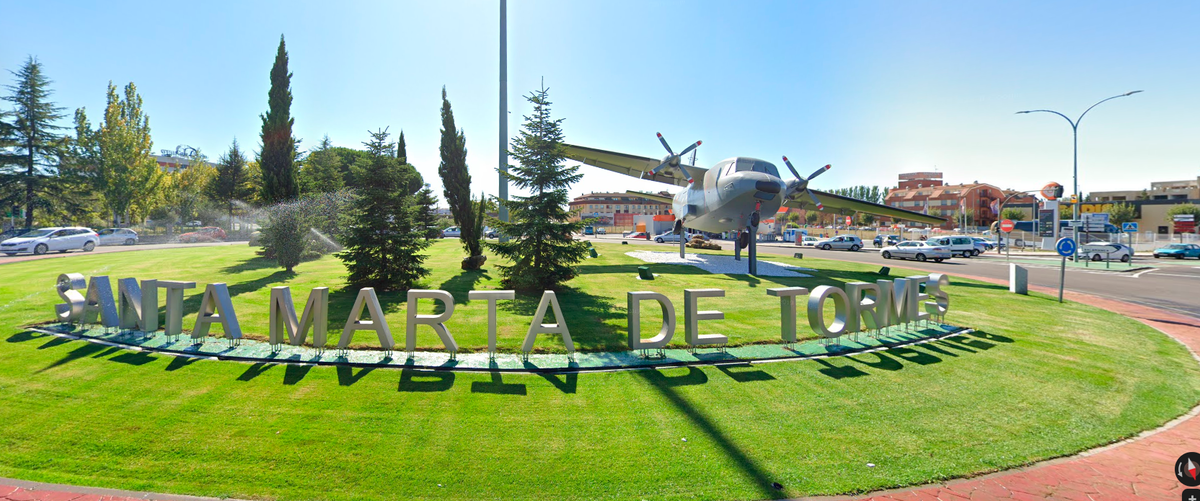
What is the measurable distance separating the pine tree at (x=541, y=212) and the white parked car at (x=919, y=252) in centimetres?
3087

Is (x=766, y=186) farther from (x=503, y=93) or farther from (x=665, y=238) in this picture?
(x=665, y=238)

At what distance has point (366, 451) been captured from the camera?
4.66 meters

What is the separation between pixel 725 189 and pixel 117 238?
1782 inches

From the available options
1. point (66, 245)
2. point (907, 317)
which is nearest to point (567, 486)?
point (907, 317)

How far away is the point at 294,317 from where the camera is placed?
7609 millimetres

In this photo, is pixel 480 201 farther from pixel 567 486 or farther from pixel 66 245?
pixel 66 245

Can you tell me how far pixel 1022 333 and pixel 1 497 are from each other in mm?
15644

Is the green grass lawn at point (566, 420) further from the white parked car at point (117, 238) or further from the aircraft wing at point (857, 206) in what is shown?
the white parked car at point (117, 238)

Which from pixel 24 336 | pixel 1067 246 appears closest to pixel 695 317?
pixel 24 336

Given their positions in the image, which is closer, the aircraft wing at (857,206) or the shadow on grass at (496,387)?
the shadow on grass at (496,387)

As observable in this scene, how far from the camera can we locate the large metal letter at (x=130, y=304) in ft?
27.6

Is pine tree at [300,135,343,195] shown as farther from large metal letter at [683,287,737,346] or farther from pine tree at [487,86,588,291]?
large metal letter at [683,287,737,346]

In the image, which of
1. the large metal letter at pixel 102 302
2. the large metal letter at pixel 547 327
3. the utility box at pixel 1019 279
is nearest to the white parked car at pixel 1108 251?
the utility box at pixel 1019 279

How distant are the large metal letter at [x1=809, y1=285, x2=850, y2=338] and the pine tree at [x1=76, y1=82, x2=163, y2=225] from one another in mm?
55091
